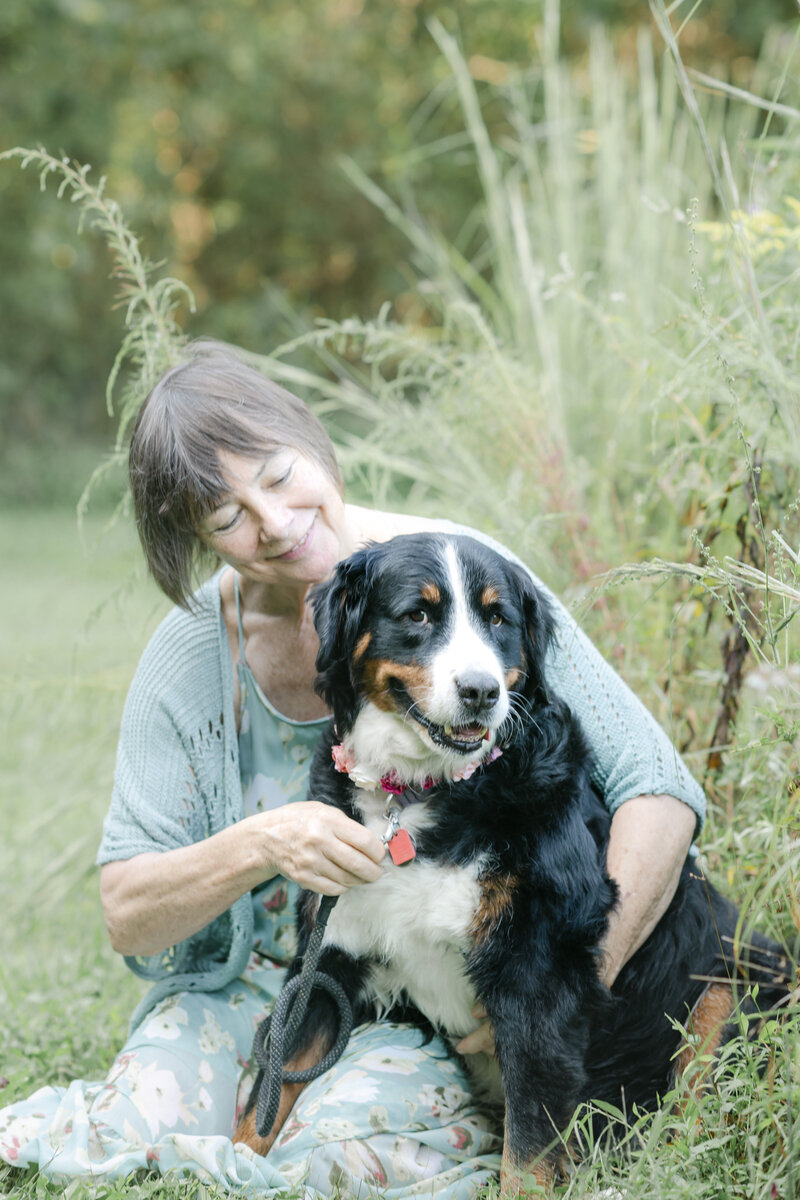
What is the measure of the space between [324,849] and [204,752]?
612 millimetres

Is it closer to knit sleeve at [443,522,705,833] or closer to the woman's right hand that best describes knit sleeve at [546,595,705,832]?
knit sleeve at [443,522,705,833]

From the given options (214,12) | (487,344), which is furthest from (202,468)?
(214,12)

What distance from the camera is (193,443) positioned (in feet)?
7.21

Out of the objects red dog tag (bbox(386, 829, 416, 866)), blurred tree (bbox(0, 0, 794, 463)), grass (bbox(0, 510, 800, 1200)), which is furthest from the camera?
blurred tree (bbox(0, 0, 794, 463))

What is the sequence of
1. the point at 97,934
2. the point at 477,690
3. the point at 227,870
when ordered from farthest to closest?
the point at 97,934, the point at 227,870, the point at 477,690

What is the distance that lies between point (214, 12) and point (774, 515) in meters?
13.7

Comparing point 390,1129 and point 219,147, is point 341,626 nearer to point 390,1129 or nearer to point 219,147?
point 390,1129

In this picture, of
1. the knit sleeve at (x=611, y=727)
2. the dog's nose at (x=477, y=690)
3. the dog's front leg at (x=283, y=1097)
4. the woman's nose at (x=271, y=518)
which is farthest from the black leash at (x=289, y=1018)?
the woman's nose at (x=271, y=518)

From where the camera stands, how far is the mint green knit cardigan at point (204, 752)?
2188 mm

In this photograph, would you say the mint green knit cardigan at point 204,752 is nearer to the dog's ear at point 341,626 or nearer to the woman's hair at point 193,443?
the woman's hair at point 193,443

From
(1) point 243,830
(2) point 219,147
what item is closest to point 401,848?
(1) point 243,830

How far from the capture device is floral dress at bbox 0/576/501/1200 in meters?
1.97

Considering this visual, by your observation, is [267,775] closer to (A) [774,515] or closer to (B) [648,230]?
(A) [774,515]

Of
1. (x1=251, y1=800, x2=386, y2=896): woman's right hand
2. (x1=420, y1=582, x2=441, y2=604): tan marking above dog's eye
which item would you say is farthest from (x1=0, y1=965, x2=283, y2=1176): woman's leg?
(x1=420, y1=582, x2=441, y2=604): tan marking above dog's eye
